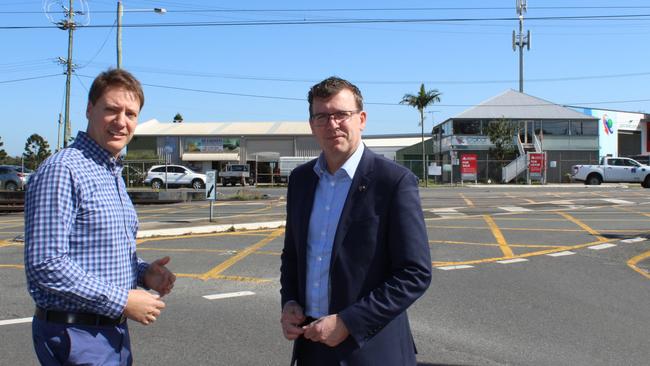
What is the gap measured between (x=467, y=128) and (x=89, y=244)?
157ft

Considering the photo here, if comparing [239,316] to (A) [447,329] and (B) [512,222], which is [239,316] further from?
(B) [512,222]

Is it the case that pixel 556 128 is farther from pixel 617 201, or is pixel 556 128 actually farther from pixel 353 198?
pixel 353 198

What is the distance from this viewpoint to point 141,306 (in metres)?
2.37

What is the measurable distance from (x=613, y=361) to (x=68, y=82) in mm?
35913

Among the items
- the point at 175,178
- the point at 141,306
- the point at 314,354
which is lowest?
the point at 314,354

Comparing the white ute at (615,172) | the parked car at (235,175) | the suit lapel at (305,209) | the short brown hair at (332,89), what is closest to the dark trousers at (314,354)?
the suit lapel at (305,209)

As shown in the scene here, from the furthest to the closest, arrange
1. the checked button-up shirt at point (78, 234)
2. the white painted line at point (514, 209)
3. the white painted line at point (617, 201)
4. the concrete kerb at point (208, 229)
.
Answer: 1. the white painted line at point (617, 201)
2. the white painted line at point (514, 209)
3. the concrete kerb at point (208, 229)
4. the checked button-up shirt at point (78, 234)

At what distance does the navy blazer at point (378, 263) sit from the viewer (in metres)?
2.33

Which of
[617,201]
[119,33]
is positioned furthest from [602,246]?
[119,33]

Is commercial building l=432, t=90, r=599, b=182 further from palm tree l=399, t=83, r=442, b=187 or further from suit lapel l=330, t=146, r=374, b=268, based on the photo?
suit lapel l=330, t=146, r=374, b=268

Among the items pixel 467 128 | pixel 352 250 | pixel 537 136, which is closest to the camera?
pixel 352 250

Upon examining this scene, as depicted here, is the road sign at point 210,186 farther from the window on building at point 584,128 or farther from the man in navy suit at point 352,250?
the window on building at point 584,128

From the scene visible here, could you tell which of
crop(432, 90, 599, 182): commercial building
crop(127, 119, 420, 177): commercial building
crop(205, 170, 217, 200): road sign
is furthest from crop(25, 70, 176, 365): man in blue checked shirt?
crop(127, 119, 420, 177): commercial building

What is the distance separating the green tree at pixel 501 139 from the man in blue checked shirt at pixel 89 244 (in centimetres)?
4623
